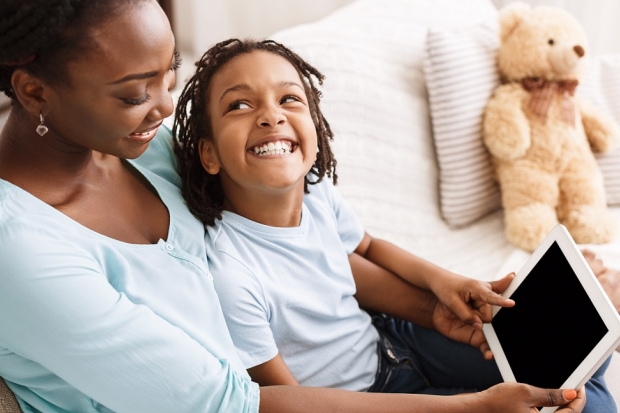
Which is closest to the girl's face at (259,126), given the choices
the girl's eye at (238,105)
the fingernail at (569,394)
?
the girl's eye at (238,105)

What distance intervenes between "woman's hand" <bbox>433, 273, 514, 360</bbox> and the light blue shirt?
136 millimetres

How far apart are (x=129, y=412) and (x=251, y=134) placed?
0.45m

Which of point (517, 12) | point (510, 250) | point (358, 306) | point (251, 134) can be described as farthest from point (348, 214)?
point (517, 12)

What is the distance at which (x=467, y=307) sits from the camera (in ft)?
3.79

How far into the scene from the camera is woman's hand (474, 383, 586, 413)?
0.93m

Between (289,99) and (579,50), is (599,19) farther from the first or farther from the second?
(289,99)

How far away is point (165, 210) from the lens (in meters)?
1.00

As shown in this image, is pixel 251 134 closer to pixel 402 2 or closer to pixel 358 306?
pixel 358 306

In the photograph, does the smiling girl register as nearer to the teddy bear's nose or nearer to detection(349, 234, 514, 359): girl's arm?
detection(349, 234, 514, 359): girl's arm

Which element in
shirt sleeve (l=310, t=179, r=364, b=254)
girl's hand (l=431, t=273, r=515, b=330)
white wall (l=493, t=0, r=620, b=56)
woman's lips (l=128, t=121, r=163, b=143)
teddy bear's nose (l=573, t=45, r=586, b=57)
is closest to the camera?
woman's lips (l=128, t=121, r=163, b=143)

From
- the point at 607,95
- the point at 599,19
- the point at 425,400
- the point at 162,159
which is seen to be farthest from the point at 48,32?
the point at 599,19

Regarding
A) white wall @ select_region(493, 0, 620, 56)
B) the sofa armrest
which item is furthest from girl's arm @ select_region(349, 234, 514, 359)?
white wall @ select_region(493, 0, 620, 56)

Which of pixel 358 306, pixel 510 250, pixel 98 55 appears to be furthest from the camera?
pixel 510 250

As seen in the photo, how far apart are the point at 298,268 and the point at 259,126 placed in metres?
0.24
